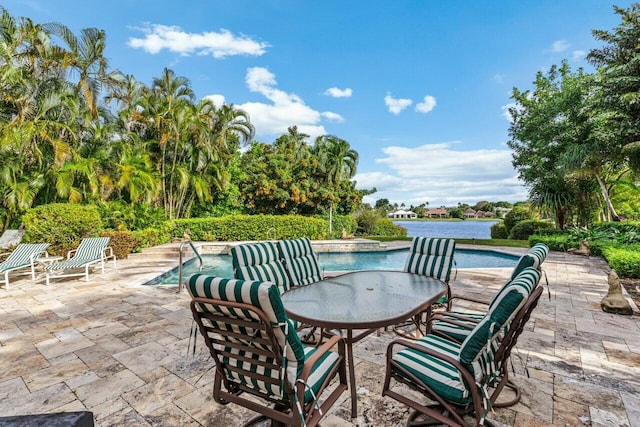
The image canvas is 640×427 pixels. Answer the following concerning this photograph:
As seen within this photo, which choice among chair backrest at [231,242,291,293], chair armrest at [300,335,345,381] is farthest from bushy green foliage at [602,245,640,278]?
chair armrest at [300,335,345,381]

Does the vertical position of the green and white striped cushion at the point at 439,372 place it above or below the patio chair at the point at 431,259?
below

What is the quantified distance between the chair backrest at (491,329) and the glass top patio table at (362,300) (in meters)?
0.60

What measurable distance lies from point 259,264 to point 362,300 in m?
1.25

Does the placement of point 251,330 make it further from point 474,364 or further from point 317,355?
point 474,364

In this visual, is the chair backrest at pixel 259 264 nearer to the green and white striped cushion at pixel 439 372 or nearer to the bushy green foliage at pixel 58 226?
the green and white striped cushion at pixel 439 372

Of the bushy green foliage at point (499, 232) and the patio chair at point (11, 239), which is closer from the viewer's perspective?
the patio chair at point (11, 239)

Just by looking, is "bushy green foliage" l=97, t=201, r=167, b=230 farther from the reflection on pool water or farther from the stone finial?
the stone finial

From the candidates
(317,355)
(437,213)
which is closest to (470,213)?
(437,213)

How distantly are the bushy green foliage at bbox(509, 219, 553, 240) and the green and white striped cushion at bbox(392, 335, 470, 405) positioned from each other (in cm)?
1759

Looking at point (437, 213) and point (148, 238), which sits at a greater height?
point (437, 213)

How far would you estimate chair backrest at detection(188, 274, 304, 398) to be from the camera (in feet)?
4.83

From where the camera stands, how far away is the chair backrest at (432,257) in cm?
387

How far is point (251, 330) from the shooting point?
1.59 meters

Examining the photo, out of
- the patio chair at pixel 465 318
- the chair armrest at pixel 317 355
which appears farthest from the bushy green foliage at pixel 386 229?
the chair armrest at pixel 317 355
